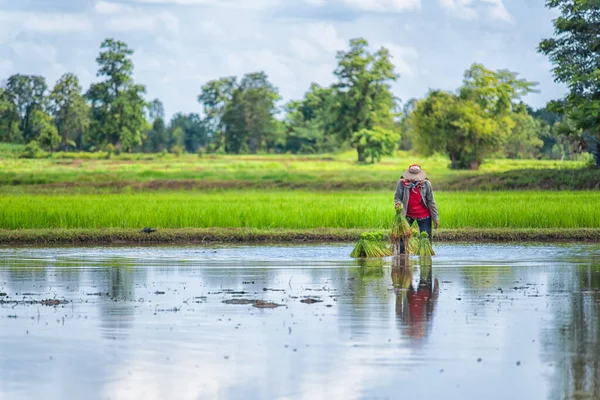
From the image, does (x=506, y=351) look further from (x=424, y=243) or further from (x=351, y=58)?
(x=351, y=58)

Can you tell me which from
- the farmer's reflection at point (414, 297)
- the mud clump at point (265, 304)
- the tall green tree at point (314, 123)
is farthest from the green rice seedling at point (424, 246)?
the tall green tree at point (314, 123)

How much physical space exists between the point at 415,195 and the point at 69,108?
351 feet

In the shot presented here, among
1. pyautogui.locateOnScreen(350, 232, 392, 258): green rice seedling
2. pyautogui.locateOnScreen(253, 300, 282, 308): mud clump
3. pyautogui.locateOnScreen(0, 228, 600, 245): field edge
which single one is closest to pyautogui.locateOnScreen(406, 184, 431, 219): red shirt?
pyautogui.locateOnScreen(350, 232, 392, 258): green rice seedling

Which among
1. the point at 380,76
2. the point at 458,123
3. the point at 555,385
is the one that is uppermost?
the point at 380,76

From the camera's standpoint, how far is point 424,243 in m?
19.3

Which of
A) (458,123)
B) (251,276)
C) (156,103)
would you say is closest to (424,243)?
(251,276)

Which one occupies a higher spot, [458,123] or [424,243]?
[458,123]

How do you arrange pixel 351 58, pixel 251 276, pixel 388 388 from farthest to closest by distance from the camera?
pixel 351 58 → pixel 251 276 → pixel 388 388

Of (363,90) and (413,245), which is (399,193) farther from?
(363,90)

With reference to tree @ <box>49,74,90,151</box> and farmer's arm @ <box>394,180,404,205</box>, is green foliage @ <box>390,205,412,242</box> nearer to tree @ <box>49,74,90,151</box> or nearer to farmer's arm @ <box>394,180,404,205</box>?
farmer's arm @ <box>394,180,404,205</box>

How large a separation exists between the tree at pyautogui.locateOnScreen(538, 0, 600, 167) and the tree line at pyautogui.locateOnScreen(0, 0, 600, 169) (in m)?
0.10

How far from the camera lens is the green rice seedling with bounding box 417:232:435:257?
63.2 ft

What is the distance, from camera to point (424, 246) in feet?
63.3

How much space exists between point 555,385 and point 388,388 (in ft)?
4.22
